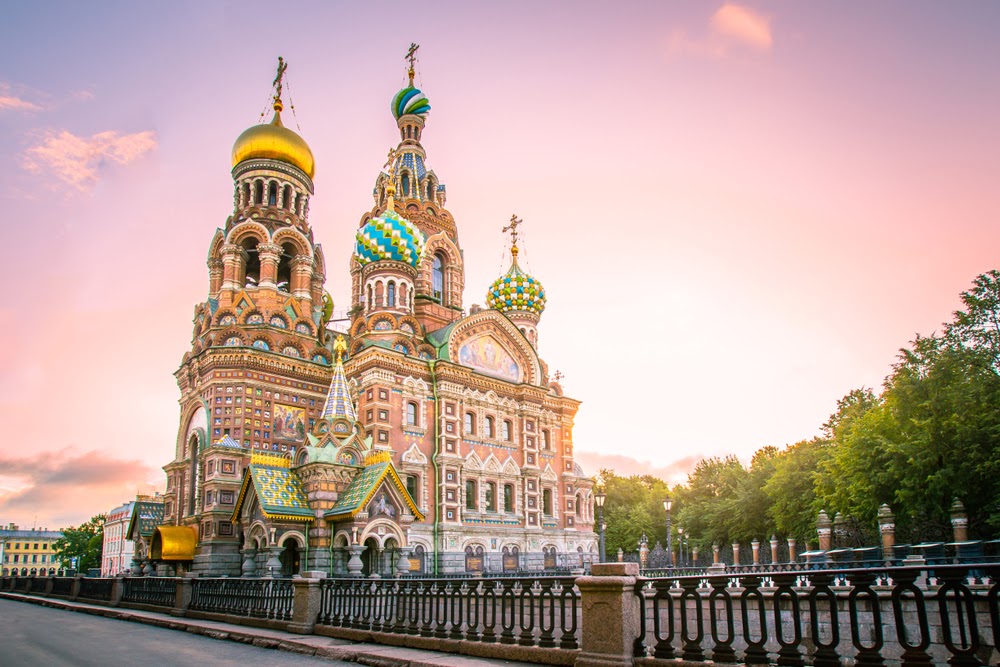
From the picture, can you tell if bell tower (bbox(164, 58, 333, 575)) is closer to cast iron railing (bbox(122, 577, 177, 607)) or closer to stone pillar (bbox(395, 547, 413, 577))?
cast iron railing (bbox(122, 577, 177, 607))

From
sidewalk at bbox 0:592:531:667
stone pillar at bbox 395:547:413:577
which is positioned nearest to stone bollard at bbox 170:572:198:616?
sidewalk at bbox 0:592:531:667

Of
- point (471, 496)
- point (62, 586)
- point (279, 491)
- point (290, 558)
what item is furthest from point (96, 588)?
point (471, 496)

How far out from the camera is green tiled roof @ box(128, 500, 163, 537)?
88.8 ft

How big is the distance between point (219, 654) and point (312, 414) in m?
19.3

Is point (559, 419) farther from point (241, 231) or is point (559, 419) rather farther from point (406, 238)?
point (241, 231)

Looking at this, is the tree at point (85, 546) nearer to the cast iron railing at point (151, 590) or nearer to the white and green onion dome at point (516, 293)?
the white and green onion dome at point (516, 293)

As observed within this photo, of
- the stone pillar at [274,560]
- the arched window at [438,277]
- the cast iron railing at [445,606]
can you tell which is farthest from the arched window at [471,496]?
the cast iron railing at [445,606]

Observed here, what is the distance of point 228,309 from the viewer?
28.1 metres

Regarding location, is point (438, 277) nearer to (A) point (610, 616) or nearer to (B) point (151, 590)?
(B) point (151, 590)

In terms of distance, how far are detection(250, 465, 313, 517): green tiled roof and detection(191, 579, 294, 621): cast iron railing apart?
4645 mm

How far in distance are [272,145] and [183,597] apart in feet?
69.9

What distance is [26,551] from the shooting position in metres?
95.9

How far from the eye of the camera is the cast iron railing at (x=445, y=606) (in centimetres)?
771

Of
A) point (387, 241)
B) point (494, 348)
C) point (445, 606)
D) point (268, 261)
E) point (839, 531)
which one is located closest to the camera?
point (445, 606)
